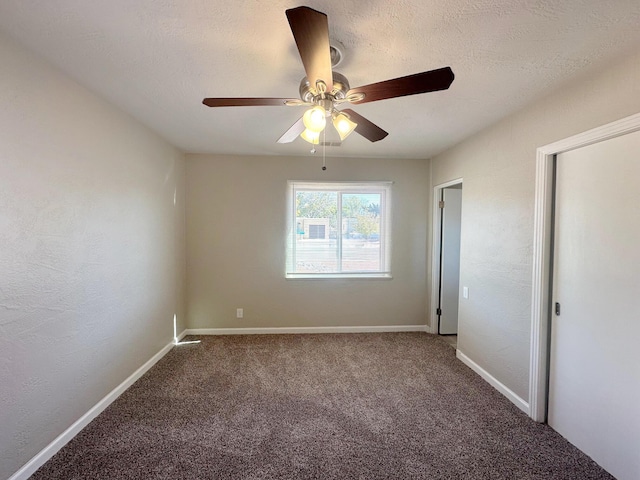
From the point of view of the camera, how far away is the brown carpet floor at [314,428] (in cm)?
173

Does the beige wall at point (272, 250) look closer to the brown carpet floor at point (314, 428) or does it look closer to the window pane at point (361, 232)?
the window pane at point (361, 232)

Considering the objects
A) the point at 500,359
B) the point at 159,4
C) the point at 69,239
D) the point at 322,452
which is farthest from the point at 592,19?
the point at 69,239

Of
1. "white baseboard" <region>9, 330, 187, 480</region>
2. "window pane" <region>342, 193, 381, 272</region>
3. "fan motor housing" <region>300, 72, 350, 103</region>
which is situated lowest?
"white baseboard" <region>9, 330, 187, 480</region>

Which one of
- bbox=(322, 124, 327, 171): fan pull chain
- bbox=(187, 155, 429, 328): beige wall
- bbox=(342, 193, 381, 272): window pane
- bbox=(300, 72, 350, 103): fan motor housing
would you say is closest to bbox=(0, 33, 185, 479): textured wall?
bbox=(187, 155, 429, 328): beige wall

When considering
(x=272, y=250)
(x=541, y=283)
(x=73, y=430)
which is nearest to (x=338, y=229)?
(x=272, y=250)

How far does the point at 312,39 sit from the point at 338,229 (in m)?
2.93

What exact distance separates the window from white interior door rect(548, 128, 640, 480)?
2.15 metres

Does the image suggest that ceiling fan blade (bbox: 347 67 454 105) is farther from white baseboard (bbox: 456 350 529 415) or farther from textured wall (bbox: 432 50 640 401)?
white baseboard (bbox: 456 350 529 415)

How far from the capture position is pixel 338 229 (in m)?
3.97

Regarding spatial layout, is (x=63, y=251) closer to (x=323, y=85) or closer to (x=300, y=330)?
(x=323, y=85)

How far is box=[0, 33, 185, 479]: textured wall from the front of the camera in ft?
5.08

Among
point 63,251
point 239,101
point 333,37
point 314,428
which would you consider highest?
point 333,37

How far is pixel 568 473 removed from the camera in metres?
1.72

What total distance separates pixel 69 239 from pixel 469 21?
264 centimetres
